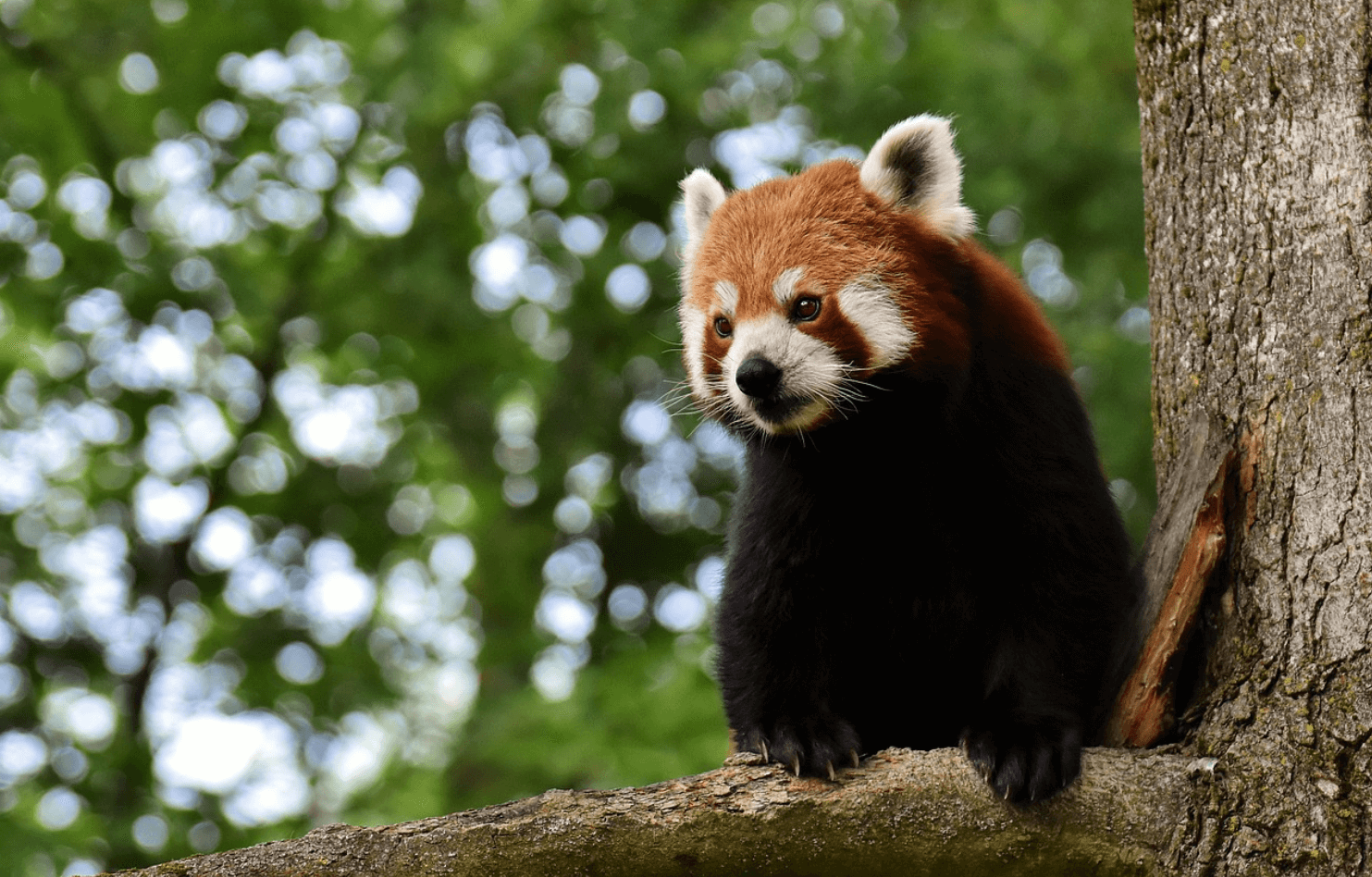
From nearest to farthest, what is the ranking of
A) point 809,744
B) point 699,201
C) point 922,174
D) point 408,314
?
1. point 809,744
2. point 922,174
3. point 699,201
4. point 408,314

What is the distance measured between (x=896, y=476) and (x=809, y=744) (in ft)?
2.51

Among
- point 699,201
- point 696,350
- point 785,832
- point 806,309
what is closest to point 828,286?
point 806,309

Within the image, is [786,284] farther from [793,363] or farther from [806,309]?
[793,363]

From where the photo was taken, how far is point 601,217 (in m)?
7.95

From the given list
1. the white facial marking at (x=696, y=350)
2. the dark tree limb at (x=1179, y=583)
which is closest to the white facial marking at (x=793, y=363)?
the white facial marking at (x=696, y=350)

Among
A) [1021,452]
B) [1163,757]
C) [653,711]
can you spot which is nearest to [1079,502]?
[1021,452]

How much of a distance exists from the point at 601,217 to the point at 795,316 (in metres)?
5.36

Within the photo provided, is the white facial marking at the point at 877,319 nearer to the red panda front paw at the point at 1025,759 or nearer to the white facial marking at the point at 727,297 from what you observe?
the white facial marking at the point at 727,297

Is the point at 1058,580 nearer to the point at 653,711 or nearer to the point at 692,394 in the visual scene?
the point at 692,394

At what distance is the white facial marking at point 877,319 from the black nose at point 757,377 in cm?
24

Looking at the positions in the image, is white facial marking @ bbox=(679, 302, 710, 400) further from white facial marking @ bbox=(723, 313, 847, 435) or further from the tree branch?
the tree branch

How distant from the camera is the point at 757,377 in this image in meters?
2.69

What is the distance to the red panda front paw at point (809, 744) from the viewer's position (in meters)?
2.39

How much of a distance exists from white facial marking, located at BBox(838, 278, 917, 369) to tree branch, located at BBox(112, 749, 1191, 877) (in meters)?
0.96
